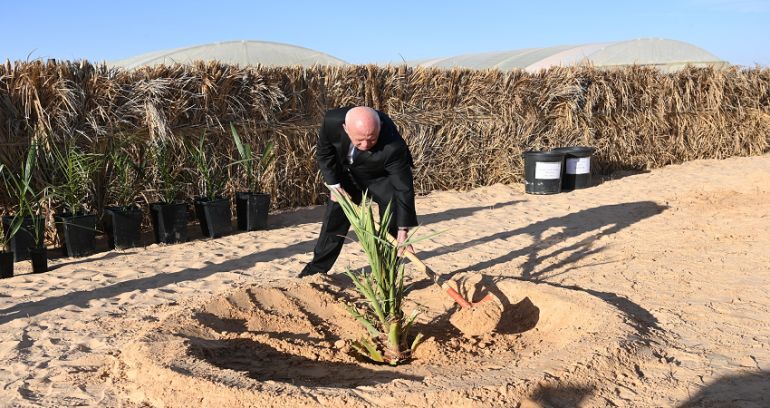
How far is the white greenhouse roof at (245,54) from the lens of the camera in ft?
47.0

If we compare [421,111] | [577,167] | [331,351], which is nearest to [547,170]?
[577,167]

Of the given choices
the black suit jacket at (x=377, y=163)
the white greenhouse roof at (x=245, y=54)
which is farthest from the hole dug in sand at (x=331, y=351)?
the white greenhouse roof at (x=245, y=54)

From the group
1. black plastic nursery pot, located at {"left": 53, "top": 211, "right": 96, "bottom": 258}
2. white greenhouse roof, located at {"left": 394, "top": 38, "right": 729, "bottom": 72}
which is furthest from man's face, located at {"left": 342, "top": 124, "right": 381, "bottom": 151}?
white greenhouse roof, located at {"left": 394, "top": 38, "right": 729, "bottom": 72}

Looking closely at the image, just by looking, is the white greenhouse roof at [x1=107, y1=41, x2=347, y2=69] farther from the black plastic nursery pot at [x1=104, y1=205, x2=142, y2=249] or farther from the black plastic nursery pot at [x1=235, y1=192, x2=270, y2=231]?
the black plastic nursery pot at [x1=104, y1=205, x2=142, y2=249]

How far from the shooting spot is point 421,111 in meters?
7.93

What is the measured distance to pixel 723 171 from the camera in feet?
31.0

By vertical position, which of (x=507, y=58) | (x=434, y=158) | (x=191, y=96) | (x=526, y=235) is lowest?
(x=526, y=235)

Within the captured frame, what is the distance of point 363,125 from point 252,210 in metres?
3.12

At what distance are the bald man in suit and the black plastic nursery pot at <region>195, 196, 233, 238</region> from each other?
195 cm

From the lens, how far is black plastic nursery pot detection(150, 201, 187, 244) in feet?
17.4

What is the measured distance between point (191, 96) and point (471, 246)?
346cm

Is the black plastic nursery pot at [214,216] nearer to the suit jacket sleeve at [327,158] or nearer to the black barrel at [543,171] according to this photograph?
the suit jacket sleeve at [327,158]

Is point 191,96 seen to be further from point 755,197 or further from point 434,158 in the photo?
point 755,197

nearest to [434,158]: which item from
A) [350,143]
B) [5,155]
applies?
[350,143]
